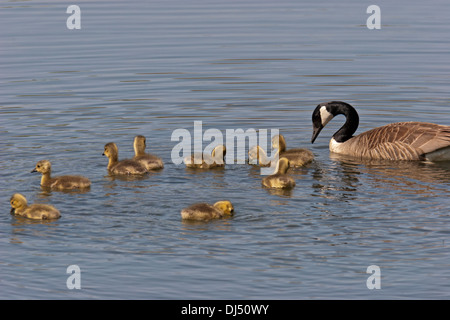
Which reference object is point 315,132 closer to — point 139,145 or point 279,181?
point 139,145

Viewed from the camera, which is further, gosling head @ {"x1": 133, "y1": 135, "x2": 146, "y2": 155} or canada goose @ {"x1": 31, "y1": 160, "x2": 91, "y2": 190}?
gosling head @ {"x1": 133, "y1": 135, "x2": 146, "y2": 155}

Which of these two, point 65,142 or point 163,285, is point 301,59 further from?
point 163,285

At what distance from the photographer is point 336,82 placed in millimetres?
21797

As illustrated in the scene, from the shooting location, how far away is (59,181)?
45.4 ft

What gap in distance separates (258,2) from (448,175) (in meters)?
18.0

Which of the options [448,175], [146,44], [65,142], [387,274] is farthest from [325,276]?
[146,44]

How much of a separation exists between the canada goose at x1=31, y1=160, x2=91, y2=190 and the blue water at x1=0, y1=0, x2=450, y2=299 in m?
0.21

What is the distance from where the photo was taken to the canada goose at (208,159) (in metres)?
15.0

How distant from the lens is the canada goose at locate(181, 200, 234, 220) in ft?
39.8

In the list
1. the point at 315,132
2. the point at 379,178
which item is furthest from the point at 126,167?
the point at 315,132

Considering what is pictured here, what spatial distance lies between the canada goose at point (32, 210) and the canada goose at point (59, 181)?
1.22 metres

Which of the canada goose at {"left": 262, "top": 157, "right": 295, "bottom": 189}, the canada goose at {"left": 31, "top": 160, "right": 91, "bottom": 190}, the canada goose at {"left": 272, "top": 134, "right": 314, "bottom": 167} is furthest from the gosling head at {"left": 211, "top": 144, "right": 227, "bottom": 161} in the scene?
the canada goose at {"left": 31, "top": 160, "right": 91, "bottom": 190}

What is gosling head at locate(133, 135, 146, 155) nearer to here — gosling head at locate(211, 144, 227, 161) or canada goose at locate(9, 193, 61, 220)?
gosling head at locate(211, 144, 227, 161)

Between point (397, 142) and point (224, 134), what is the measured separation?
339 cm
